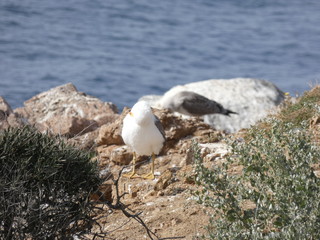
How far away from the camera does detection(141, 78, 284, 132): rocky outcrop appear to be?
1423 cm

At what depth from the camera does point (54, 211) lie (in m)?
5.05

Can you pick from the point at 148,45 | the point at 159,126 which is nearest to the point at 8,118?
the point at 159,126

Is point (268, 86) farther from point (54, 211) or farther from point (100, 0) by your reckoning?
point (100, 0)

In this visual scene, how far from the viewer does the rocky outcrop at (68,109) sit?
10.1 metres

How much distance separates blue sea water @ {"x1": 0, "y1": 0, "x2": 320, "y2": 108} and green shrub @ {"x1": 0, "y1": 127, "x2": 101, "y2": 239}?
48.8ft

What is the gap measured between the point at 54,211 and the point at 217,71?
67.8 feet

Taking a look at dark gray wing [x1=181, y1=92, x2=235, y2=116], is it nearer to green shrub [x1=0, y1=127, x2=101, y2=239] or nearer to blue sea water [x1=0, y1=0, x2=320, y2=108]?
green shrub [x1=0, y1=127, x2=101, y2=239]

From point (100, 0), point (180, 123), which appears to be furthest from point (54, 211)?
point (100, 0)

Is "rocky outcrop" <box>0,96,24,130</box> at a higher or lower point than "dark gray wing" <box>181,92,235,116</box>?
higher

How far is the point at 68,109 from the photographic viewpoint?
10906 millimetres

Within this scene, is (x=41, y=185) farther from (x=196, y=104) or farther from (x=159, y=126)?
(x=196, y=104)

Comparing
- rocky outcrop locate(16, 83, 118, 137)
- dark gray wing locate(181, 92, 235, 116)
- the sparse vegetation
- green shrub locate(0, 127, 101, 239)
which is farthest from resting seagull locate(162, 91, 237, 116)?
the sparse vegetation

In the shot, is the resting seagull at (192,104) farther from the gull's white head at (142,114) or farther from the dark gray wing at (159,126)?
the gull's white head at (142,114)

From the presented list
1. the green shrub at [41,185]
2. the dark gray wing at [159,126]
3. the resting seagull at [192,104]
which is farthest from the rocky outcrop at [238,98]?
the green shrub at [41,185]
